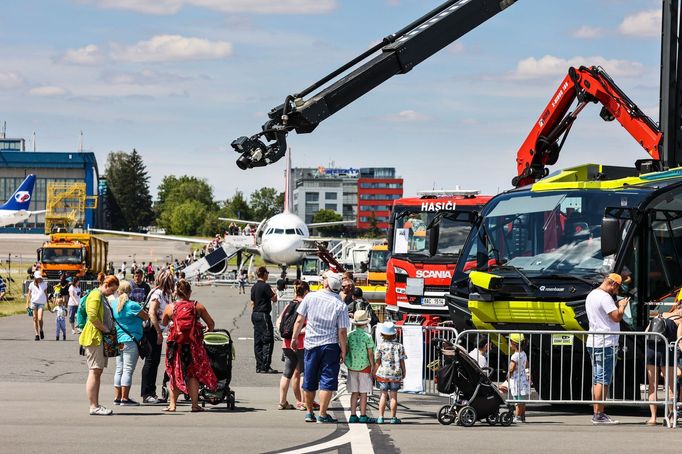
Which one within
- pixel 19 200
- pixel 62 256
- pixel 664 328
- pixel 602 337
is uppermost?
pixel 19 200

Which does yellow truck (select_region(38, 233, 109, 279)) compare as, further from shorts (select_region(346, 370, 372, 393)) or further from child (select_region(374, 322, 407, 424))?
shorts (select_region(346, 370, 372, 393))

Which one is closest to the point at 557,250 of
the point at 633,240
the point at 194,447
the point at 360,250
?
the point at 633,240

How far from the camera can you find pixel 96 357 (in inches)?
545

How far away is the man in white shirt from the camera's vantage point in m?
13.3

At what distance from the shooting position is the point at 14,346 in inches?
991

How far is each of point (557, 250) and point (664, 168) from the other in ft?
15.4

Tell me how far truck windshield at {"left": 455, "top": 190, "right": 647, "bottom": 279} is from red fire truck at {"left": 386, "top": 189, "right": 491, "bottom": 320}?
227 inches

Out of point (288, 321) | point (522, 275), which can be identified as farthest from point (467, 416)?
point (288, 321)

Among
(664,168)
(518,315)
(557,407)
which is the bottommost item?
(557,407)

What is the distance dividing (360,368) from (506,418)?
1.76 metres

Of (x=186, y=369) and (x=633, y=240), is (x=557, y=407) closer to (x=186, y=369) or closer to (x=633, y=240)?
(x=633, y=240)

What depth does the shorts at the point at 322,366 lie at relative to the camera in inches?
523

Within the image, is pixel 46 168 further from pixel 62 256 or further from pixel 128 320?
pixel 128 320

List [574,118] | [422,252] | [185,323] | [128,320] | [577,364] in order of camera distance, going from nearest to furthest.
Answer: [185,323]
[577,364]
[128,320]
[574,118]
[422,252]
